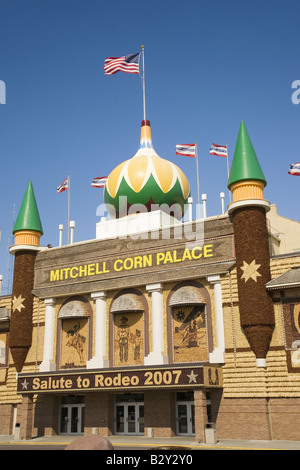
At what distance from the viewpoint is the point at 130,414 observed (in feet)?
108

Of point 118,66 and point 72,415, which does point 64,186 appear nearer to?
point 118,66

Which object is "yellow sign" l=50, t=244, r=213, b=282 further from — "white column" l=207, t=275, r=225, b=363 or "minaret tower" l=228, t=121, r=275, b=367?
"minaret tower" l=228, t=121, r=275, b=367

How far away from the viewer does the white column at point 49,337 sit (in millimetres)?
35750

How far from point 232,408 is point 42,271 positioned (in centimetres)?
1777

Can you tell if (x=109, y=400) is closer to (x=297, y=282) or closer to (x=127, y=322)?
(x=127, y=322)

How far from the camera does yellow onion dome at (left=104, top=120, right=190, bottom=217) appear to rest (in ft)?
125

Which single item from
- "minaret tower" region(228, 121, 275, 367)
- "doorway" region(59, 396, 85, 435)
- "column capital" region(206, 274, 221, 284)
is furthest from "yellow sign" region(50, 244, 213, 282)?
"doorway" region(59, 396, 85, 435)

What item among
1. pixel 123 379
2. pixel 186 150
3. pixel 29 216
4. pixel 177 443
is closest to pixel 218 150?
pixel 186 150

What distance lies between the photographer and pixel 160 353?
1256 inches

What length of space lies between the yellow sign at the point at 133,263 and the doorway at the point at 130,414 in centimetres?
871

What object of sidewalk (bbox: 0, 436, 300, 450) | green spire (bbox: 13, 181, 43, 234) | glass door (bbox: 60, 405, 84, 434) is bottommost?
sidewalk (bbox: 0, 436, 300, 450)

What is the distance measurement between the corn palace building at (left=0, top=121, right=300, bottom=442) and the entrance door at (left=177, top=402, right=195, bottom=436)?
62 mm

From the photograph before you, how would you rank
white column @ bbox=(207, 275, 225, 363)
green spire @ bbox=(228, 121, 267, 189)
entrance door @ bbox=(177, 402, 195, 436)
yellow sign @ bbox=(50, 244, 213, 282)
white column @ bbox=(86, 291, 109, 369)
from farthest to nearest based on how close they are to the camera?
white column @ bbox=(86, 291, 109, 369)
yellow sign @ bbox=(50, 244, 213, 282)
green spire @ bbox=(228, 121, 267, 189)
entrance door @ bbox=(177, 402, 195, 436)
white column @ bbox=(207, 275, 225, 363)
